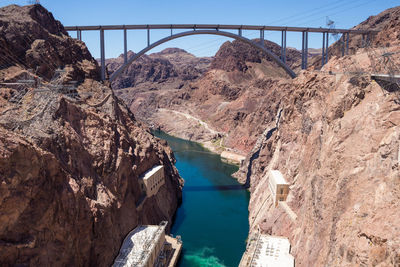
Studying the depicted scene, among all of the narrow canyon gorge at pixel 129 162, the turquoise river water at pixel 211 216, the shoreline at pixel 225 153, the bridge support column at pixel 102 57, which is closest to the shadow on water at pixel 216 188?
the turquoise river water at pixel 211 216

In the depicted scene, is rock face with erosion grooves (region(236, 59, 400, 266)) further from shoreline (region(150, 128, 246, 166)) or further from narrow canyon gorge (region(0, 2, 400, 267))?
shoreline (region(150, 128, 246, 166))

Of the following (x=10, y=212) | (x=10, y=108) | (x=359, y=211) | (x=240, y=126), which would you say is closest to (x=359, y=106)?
(x=359, y=211)

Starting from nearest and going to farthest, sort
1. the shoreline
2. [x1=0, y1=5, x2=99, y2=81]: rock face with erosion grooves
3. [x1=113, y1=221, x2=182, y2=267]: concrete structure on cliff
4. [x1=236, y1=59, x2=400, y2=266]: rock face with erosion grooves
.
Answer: [x1=236, y1=59, x2=400, y2=266]: rock face with erosion grooves < [x1=113, y1=221, x2=182, y2=267]: concrete structure on cliff < [x1=0, y1=5, x2=99, y2=81]: rock face with erosion grooves < the shoreline

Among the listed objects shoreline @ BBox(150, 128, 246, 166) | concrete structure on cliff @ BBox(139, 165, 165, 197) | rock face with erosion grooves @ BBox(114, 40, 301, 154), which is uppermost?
rock face with erosion grooves @ BBox(114, 40, 301, 154)

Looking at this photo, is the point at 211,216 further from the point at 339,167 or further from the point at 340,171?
the point at 340,171

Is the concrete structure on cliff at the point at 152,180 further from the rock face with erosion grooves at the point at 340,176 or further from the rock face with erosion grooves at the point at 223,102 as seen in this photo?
the rock face with erosion grooves at the point at 223,102

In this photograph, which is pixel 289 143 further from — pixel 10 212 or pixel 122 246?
pixel 10 212

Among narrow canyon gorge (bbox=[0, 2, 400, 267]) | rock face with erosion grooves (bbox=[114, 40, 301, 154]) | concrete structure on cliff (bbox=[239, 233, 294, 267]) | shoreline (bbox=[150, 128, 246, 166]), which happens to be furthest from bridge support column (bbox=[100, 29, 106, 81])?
rock face with erosion grooves (bbox=[114, 40, 301, 154])
